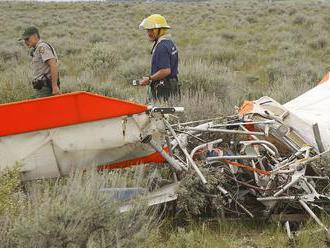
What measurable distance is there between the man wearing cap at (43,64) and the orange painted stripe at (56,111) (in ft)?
11.4

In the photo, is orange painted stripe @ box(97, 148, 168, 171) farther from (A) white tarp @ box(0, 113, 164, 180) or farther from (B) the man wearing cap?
(B) the man wearing cap

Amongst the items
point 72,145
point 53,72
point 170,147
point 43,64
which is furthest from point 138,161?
point 43,64

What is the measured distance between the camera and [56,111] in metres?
3.63

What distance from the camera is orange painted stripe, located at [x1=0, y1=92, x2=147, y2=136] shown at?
3.57 metres

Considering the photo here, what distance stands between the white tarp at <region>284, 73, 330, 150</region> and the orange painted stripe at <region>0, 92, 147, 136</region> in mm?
1936

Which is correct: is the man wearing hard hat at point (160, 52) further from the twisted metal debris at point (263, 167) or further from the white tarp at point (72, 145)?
the white tarp at point (72, 145)

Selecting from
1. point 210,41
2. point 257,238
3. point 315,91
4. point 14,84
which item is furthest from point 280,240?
point 210,41

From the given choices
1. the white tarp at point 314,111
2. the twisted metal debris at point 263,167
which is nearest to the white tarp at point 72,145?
the twisted metal debris at point 263,167

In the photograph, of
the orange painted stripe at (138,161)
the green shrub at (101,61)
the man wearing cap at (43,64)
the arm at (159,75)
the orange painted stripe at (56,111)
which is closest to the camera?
the orange painted stripe at (56,111)

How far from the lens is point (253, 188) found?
166 inches

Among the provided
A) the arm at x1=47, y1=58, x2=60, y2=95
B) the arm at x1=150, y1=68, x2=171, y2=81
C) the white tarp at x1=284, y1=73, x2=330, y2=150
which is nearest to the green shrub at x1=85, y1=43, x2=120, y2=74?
the arm at x1=47, y1=58, x2=60, y2=95

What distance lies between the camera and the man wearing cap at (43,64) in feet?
23.0

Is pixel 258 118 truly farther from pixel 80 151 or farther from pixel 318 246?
pixel 80 151

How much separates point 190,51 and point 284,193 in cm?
1249
